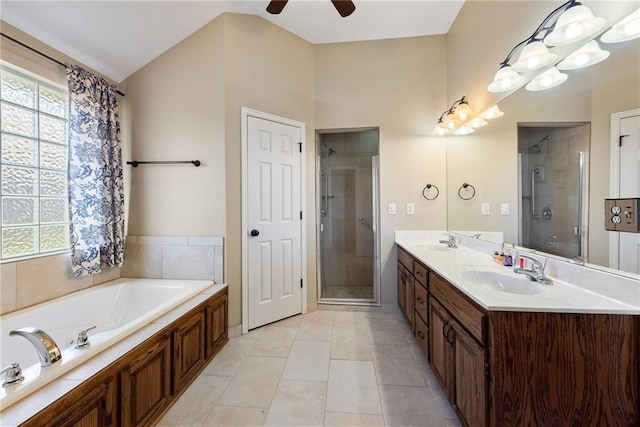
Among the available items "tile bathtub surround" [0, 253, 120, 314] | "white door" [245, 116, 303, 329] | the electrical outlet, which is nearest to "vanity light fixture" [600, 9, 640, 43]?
the electrical outlet

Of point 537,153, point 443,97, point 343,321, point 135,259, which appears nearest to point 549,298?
point 537,153

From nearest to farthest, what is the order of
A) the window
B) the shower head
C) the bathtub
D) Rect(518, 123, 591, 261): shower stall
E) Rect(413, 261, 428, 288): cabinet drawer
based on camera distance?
the bathtub → Rect(518, 123, 591, 261): shower stall → the shower head → the window → Rect(413, 261, 428, 288): cabinet drawer

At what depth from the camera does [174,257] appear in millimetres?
2367

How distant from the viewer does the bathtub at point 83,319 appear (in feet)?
3.37

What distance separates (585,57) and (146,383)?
278 cm

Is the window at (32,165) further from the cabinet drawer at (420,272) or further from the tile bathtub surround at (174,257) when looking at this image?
the cabinet drawer at (420,272)

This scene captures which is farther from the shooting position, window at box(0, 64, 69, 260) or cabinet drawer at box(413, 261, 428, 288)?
cabinet drawer at box(413, 261, 428, 288)

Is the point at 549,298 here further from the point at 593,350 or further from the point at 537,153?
the point at 537,153

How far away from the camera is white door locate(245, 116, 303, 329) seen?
2473mm

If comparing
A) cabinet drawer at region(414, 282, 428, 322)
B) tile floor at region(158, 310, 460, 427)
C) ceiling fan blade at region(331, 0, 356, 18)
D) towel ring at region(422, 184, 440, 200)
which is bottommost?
tile floor at region(158, 310, 460, 427)

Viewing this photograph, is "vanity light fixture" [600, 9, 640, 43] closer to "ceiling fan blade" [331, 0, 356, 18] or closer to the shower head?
the shower head

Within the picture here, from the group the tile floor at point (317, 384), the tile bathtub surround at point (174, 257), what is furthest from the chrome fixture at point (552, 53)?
the tile bathtub surround at point (174, 257)

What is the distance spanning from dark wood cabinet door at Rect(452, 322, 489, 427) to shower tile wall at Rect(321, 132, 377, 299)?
2278 mm

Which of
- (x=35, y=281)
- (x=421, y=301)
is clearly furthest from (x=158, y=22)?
(x=421, y=301)
